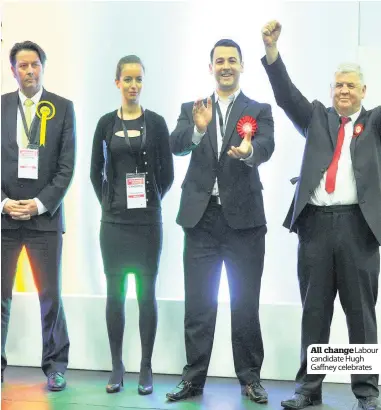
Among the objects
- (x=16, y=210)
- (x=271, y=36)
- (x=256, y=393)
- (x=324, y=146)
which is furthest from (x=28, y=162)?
(x=256, y=393)

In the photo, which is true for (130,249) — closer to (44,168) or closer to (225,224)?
(225,224)

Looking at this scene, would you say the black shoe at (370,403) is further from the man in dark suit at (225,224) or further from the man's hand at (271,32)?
the man's hand at (271,32)

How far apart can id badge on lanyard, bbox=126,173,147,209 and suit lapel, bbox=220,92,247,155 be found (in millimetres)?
445

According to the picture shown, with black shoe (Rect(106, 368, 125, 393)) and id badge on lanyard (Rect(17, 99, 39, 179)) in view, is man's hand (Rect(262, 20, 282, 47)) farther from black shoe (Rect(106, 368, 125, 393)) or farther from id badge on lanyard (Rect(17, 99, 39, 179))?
black shoe (Rect(106, 368, 125, 393))

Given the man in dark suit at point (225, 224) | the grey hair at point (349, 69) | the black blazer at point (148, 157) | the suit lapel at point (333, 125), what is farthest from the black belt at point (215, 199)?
the grey hair at point (349, 69)

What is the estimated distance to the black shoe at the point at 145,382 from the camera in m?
3.44

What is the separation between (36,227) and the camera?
11.6ft

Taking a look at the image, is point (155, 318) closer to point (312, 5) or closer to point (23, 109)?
point (23, 109)

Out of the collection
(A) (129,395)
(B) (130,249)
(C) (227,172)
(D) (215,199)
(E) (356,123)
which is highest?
(E) (356,123)

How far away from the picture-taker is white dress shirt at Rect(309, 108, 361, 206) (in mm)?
3125

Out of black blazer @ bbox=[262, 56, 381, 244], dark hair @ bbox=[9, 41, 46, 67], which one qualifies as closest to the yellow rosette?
dark hair @ bbox=[9, 41, 46, 67]

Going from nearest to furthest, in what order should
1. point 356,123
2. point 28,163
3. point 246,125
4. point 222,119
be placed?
1. point 356,123
2. point 246,125
3. point 222,119
4. point 28,163

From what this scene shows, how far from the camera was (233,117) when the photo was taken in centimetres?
337

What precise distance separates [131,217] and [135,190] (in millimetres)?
138
